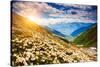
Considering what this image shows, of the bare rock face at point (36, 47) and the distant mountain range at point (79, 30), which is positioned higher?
the distant mountain range at point (79, 30)

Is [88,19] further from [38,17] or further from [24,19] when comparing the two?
[24,19]

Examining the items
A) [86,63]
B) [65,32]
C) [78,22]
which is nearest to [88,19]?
[78,22]

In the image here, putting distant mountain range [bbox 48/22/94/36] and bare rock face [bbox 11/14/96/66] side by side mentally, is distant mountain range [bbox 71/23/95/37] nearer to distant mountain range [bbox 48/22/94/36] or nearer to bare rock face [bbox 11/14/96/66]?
distant mountain range [bbox 48/22/94/36]

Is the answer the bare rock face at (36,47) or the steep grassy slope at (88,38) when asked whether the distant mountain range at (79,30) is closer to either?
the steep grassy slope at (88,38)

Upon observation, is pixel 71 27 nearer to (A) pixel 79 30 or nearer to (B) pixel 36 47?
(A) pixel 79 30

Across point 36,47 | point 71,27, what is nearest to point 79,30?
point 71,27

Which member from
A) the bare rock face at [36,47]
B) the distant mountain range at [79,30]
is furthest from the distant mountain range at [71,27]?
the bare rock face at [36,47]

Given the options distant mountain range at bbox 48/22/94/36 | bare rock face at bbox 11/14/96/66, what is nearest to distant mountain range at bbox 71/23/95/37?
distant mountain range at bbox 48/22/94/36
